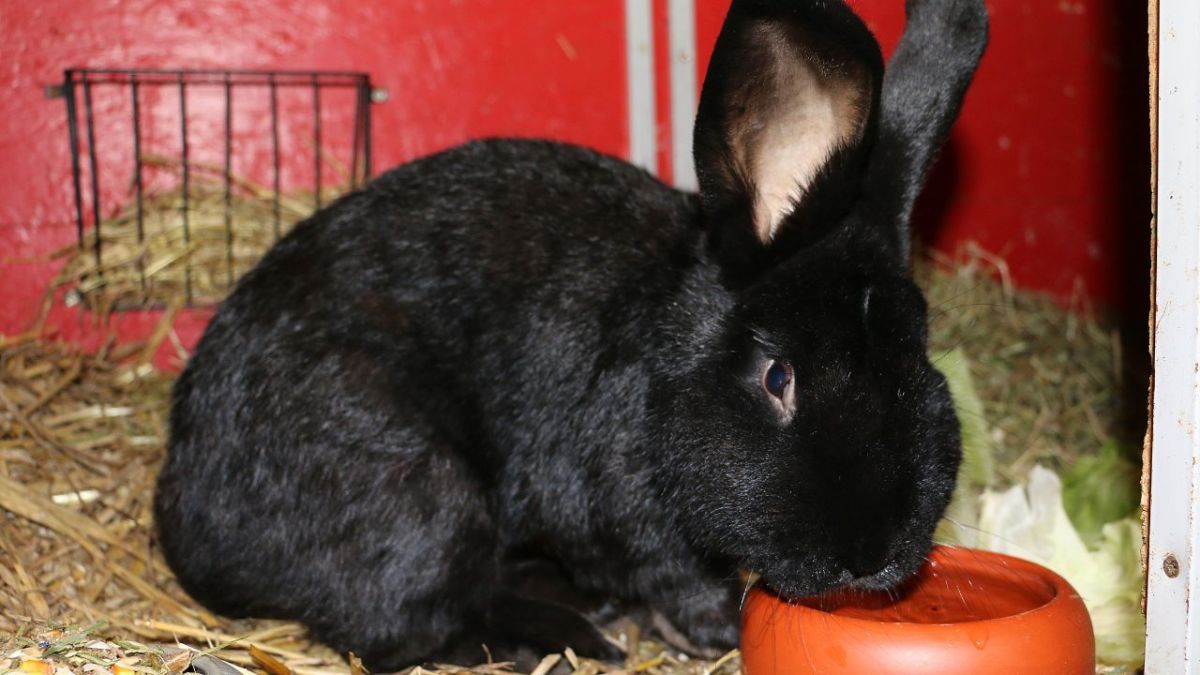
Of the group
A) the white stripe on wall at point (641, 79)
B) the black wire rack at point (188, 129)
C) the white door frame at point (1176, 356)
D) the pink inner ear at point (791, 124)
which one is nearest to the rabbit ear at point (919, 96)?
the pink inner ear at point (791, 124)

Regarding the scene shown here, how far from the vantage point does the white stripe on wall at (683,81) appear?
4.75 m

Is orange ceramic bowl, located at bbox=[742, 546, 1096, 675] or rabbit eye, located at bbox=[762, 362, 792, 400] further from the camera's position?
rabbit eye, located at bbox=[762, 362, 792, 400]

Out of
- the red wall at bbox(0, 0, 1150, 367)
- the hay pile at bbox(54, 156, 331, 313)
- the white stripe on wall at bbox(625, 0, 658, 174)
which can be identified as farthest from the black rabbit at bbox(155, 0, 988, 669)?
the white stripe on wall at bbox(625, 0, 658, 174)

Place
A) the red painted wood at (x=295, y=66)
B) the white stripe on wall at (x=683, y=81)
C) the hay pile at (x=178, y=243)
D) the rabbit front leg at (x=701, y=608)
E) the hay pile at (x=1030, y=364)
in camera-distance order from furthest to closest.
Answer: the white stripe on wall at (x=683, y=81) < the hay pile at (x=1030, y=364) < the hay pile at (x=178, y=243) < the red painted wood at (x=295, y=66) < the rabbit front leg at (x=701, y=608)

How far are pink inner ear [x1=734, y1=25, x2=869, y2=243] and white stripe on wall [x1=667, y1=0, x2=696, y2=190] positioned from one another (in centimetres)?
200

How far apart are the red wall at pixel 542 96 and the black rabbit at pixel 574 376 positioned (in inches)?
36.7

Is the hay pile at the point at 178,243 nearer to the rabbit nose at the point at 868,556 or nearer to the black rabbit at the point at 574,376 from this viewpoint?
the black rabbit at the point at 574,376

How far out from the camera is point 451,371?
10.6ft

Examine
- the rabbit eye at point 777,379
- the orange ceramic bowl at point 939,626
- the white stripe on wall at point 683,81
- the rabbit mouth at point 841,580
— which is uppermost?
the white stripe on wall at point 683,81

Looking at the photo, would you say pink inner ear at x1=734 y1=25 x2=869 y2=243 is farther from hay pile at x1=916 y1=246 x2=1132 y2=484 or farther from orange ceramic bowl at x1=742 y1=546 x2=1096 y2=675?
hay pile at x1=916 y1=246 x2=1132 y2=484

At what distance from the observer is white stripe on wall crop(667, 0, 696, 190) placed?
187 inches

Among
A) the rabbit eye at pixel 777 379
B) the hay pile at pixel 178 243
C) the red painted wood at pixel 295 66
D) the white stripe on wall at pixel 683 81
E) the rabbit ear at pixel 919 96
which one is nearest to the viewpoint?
the rabbit eye at pixel 777 379

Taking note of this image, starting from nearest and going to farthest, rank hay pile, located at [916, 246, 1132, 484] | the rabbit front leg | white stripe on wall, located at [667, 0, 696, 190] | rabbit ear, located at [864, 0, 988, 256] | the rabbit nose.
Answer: the rabbit nose < rabbit ear, located at [864, 0, 988, 256] < the rabbit front leg < hay pile, located at [916, 246, 1132, 484] < white stripe on wall, located at [667, 0, 696, 190]

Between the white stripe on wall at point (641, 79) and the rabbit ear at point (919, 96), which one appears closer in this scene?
the rabbit ear at point (919, 96)
